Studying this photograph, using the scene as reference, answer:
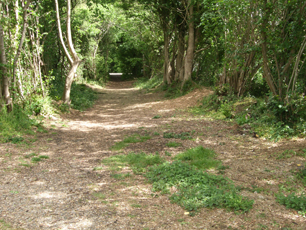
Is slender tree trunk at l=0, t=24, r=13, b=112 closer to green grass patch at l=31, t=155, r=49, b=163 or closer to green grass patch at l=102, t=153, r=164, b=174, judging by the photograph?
green grass patch at l=31, t=155, r=49, b=163

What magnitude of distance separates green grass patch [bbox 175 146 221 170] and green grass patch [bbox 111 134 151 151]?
168 centimetres

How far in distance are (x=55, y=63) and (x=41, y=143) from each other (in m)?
9.51

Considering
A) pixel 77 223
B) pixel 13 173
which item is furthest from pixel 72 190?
pixel 13 173

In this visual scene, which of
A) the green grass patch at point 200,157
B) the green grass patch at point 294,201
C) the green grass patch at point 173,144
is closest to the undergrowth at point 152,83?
the green grass patch at point 173,144

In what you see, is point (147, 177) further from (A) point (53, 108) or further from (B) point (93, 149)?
(A) point (53, 108)

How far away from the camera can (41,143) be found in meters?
7.13

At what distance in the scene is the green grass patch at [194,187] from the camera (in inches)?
146

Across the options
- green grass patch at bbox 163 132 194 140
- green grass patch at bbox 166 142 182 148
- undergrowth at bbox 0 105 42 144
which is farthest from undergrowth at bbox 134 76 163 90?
green grass patch at bbox 166 142 182 148

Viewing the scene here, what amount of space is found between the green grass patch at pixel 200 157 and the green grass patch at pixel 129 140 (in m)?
1.68

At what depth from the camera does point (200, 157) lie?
224 inches

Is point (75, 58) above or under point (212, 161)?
above

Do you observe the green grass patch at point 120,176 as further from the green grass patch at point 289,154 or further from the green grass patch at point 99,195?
the green grass patch at point 289,154

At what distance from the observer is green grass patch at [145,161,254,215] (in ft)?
12.2

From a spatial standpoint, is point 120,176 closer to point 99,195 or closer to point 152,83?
point 99,195
